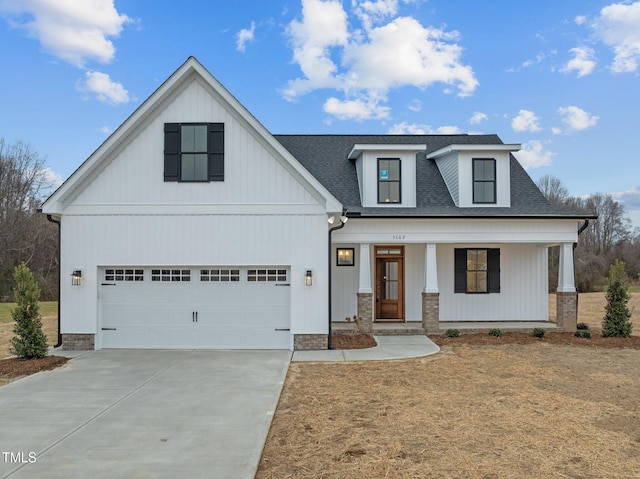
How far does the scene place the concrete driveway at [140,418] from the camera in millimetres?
4941

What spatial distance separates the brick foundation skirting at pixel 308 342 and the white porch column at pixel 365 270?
250cm

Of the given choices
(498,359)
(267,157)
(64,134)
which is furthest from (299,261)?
(64,134)

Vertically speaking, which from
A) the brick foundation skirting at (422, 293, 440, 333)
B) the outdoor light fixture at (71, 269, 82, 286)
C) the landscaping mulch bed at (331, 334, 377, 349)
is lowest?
the landscaping mulch bed at (331, 334, 377, 349)

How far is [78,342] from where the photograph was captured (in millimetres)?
11672

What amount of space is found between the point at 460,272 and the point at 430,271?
6.74 feet

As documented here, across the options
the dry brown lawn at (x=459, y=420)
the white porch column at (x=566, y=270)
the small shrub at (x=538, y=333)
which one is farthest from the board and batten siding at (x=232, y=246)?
the white porch column at (x=566, y=270)

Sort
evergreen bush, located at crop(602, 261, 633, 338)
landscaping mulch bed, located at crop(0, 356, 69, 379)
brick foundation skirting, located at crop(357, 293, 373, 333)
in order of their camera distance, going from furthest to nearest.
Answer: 1. brick foundation skirting, located at crop(357, 293, 373, 333)
2. evergreen bush, located at crop(602, 261, 633, 338)
3. landscaping mulch bed, located at crop(0, 356, 69, 379)

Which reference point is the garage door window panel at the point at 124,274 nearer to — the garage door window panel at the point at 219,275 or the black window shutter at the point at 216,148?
the garage door window panel at the point at 219,275

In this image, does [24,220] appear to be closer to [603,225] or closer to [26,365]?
[26,365]

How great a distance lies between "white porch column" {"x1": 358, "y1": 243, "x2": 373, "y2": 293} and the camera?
1352 cm

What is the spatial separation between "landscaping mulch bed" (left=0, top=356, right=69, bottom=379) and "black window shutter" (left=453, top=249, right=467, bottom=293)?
11.9 m

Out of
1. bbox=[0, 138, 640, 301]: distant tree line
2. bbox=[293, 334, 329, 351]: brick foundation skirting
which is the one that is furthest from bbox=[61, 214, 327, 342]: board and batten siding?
bbox=[0, 138, 640, 301]: distant tree line

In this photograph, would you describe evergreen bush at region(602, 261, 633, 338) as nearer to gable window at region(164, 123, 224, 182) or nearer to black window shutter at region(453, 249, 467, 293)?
black window shutter at region(453, 249, 467, 293)

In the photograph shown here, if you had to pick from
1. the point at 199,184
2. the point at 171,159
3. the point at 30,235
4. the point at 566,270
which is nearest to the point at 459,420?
the point at 199,184
